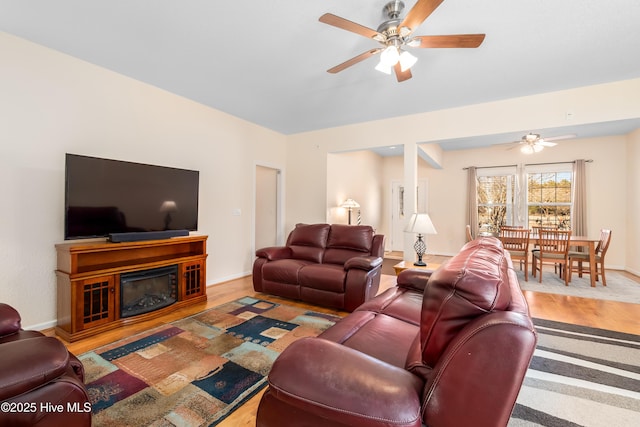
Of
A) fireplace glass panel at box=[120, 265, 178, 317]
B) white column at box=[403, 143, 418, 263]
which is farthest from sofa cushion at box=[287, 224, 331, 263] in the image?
fireplace glass panel at box=[120, 265, 178, 317]

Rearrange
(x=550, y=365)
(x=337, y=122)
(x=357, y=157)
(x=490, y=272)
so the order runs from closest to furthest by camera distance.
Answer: (x=490, y=272), (x=550, y=365), (x=337, y=122), (x=357, y=157)

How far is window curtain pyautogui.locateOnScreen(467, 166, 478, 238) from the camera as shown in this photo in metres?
6.92

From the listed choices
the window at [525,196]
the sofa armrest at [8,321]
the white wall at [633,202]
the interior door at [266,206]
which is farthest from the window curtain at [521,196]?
the sofa armrest at [8,321]

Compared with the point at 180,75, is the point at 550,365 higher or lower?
lower

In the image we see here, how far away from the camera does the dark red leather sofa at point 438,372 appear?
2.56ft

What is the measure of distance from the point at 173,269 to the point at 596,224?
7.96 metres

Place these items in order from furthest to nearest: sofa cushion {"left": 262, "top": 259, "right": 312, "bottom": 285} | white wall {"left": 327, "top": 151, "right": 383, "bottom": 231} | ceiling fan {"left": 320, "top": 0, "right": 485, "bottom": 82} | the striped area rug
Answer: white wall {"left": 327, "top": 151, "right": 383, "bottom": 231}
sofa cushion {"left": 262, "top": 259, "right": 312, "bottom": 285}
ceiling fan {"left": 320, "top": 0, "right": 485, "bottom": 82}
the striped area rug

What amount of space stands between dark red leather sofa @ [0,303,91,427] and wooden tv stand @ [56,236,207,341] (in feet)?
6.18

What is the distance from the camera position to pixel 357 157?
6.64 metres

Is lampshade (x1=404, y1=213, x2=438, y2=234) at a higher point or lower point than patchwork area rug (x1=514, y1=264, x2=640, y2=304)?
higher

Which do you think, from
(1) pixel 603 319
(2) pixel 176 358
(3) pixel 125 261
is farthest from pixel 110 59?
(1) pixel 603 319

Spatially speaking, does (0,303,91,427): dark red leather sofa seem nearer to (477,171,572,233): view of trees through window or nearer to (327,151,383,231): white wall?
(327,151,383,231): white wall

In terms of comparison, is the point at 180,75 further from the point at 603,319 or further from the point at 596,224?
the point at 596,224

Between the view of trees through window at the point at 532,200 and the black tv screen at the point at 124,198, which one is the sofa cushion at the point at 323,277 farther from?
the view of trees through window at the point at 532,200
